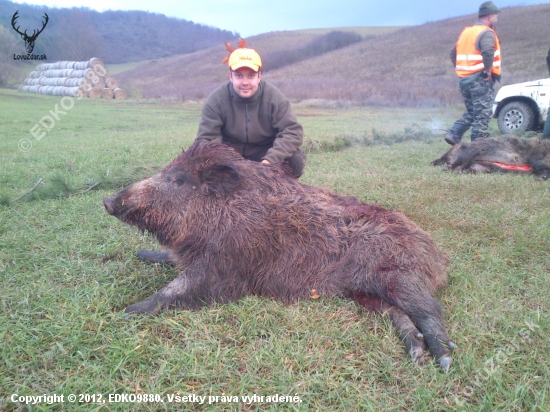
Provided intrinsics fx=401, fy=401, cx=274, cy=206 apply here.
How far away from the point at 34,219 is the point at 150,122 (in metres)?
9.83

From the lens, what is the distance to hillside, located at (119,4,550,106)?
2092 centimetres

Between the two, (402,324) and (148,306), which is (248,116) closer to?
(148,306)

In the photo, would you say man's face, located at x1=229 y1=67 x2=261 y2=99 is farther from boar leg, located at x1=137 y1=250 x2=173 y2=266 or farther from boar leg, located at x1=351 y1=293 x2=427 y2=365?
boar leg, located at x1=351 y1=293 x2=427 y2=365

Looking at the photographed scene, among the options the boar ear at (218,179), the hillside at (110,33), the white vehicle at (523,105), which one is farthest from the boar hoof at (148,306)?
the hillside at (110,33)

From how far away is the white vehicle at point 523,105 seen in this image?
981 centimetres

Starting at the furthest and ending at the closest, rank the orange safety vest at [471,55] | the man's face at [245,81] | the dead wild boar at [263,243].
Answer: the orange safety vest at [471,55] → the man's face at [245,81] → the dead wild boar at [263,243]

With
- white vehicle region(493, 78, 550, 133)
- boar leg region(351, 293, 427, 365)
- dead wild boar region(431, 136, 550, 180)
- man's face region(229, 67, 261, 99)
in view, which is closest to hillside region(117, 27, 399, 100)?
white vehicle region(493, 78, 550, 133)

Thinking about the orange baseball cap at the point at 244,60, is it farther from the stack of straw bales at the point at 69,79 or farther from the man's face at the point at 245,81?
the stack of straw bales at the point at 69,79

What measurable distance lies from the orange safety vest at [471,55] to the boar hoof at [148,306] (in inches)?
299

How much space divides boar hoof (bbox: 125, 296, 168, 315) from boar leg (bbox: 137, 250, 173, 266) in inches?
28.7

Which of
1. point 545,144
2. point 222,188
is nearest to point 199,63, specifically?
point 545,144

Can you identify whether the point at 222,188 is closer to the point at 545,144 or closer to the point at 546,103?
the point at 545,144

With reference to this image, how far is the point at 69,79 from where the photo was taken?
19484 millimetres

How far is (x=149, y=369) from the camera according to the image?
7.30 feet
